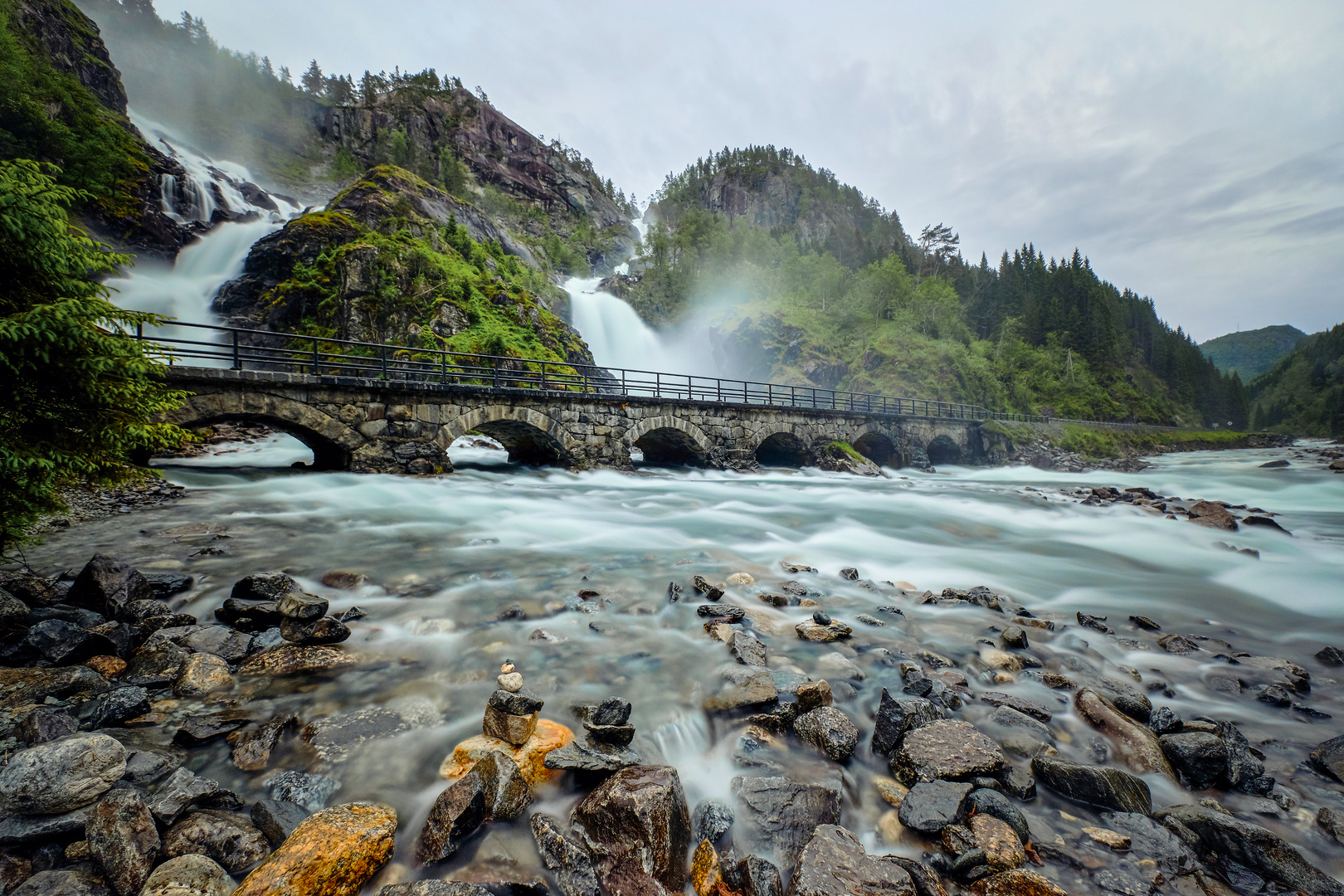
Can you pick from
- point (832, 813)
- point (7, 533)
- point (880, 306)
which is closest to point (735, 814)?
point (832, 813)

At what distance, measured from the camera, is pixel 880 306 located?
6331 cm

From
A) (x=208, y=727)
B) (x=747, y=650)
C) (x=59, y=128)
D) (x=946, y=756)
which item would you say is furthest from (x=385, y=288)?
(x=946, y=756)

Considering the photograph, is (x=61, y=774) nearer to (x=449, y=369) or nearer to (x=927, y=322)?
(x=449, y=369)

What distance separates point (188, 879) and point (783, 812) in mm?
2724

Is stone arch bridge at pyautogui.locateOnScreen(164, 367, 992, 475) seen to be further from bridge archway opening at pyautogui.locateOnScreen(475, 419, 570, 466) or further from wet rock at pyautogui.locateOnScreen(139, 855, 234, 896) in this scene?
wet rock at pyautogui.locateOnScreen(139, 855, 234, 896)

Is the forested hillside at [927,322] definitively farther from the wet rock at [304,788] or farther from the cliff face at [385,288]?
the wet rock at [304,788]

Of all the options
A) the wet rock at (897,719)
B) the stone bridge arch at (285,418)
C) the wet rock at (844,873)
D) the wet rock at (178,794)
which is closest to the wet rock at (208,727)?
the wet rock at (178,794)

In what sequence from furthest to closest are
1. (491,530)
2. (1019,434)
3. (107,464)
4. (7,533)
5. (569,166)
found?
(569,166)
(1019,434)
(491,530)
(107,464)
(7,533)

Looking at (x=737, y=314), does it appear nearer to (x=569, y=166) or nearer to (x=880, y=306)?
(x=880, y=306)

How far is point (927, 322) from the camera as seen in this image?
62594mm

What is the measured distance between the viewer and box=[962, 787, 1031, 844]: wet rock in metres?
2.69

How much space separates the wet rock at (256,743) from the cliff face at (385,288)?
25599 mm

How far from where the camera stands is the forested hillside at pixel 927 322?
57312mm

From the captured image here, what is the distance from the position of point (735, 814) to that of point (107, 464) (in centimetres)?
548
